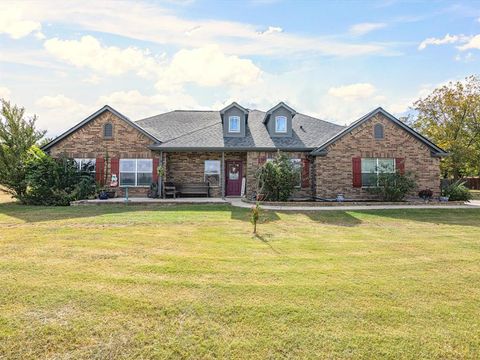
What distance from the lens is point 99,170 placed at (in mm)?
17438

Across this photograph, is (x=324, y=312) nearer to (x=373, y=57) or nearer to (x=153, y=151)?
(x=373, y=57)

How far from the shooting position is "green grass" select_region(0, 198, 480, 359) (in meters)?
3.19

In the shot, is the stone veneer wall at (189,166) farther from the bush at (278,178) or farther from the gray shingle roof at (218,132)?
the bush at (278,178)

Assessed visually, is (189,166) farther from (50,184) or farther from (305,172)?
(50,184)

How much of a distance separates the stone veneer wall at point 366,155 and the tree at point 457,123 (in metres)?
10.3

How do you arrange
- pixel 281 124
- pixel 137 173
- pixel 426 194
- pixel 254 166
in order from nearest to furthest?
pixel 426 194
pixel 254 166
pixel 137 173
pixel 281 124

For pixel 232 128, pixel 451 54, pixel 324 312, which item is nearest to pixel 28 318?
pixel 324 312

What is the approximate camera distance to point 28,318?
3.61 metres

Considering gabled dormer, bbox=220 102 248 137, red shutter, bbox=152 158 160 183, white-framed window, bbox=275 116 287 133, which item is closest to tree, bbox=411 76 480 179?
white-framed window, bbox=275 116 287 133

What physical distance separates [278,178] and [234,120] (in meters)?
5.58

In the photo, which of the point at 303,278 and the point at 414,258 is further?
the point at 414,258

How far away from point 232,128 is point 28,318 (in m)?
16.0

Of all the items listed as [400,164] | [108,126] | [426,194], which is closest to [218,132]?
[108,126]

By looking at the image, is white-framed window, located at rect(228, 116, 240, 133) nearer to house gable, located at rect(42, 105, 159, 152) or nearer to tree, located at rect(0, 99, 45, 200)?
house gable, located at rect(42, 105, 159, 152)
